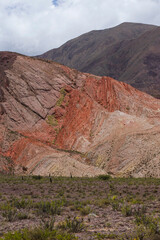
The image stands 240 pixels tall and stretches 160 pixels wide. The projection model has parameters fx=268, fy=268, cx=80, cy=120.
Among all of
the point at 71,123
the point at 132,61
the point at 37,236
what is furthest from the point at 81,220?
the point at 132,61

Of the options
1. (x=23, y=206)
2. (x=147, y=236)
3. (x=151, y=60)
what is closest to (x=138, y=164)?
(x=23, y=206)

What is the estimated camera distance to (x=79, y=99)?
48719 millimetres

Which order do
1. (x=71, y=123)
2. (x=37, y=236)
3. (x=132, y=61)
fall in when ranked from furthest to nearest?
(x=132, y=61) < (x=71, y=123) < (x=37, y=236)

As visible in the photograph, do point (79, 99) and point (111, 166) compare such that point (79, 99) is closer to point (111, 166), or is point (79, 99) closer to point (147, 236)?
point (111, 166)

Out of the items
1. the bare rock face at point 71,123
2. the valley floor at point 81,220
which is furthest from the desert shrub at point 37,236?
the bare rock face at point 71,123

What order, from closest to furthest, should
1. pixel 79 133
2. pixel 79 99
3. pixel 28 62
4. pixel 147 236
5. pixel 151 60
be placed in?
pixel 147 236 → pixel 79 133 → pixel 79 99 → pixel 28 62 → pixel 151 60

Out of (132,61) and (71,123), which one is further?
→ (132,61)

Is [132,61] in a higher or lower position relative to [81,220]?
higher

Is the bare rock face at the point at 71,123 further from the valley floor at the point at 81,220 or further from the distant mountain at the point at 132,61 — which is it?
the distant mountain at the point at 132,61

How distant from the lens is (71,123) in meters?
44.9

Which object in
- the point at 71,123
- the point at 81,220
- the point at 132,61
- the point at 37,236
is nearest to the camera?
the point at 37,236

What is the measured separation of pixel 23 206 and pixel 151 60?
14885cm

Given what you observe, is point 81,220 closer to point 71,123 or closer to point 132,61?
point 71,123

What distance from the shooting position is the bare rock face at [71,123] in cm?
2973
